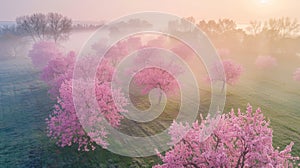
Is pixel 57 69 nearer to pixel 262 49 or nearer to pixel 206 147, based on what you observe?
pixel 206 147

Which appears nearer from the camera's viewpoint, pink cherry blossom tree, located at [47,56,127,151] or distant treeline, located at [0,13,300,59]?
pink cherry blossom tree, located at [47,56,127,151]

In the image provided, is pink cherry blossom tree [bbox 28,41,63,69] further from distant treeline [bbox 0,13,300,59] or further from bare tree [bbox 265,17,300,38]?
bare tree [bbox 265,17,300,38]

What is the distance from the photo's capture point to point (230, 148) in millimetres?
17312

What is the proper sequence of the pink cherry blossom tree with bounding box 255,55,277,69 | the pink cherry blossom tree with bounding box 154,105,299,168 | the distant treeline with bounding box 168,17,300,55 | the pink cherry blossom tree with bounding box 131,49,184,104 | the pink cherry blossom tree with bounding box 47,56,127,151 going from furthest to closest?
1. the distant treeline with bounding box 168,17,300,55
2. the pink cherry blossom tree with bounding box 255,55,277,69
3. the pink cherry blossom tree with bounding box 131,49,184,104
4. the pink cherry blossom tree with bounding box 47,56,127,151
5. the pink cherry blossom tree with bounding box 154,105,299,168

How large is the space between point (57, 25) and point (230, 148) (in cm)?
11086

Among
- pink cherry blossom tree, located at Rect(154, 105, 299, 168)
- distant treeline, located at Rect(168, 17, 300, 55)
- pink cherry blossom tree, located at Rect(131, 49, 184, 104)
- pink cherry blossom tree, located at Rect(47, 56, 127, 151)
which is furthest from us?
distant treeline, located at Rect(168, 17, 300, 55)

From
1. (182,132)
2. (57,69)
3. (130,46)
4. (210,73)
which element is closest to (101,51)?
(130,46)

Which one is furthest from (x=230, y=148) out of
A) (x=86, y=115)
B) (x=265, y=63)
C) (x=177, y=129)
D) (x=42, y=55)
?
(x=265, y=63)

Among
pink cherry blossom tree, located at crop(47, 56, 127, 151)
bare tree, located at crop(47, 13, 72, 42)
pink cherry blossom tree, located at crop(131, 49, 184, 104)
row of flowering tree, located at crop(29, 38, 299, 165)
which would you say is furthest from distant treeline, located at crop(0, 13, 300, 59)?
pink cherry blossom tree, located at crop(47, 56, 127, 151)

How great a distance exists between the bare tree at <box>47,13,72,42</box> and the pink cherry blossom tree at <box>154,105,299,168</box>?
107m

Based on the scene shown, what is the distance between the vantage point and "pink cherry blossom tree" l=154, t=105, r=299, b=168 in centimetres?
1529

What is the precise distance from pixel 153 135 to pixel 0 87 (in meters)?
49.5

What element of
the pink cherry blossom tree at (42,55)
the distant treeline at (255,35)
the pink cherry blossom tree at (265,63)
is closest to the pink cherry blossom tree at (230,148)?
the pink cherry blossom tree at (42,55)

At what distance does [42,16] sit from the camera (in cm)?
11406
